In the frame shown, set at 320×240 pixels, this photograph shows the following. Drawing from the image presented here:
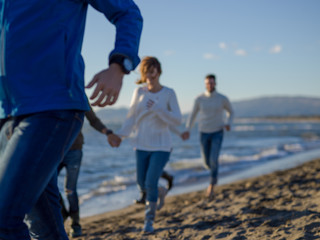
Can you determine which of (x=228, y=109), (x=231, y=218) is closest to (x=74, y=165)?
(x=231, y=218)

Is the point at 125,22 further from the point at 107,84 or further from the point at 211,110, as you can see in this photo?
the point at 211,110

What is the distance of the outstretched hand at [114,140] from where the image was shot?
4.20 meters

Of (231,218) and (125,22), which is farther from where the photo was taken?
(231,218)

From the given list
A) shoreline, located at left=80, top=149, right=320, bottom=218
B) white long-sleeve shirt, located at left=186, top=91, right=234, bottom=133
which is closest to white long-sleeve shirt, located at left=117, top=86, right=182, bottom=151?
white long-sleeve shirt, located at left=186, top=91, right=234, bottom=133

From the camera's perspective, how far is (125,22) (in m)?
1.55

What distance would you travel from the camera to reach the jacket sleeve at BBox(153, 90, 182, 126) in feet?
14.3

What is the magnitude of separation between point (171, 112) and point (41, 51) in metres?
2.98

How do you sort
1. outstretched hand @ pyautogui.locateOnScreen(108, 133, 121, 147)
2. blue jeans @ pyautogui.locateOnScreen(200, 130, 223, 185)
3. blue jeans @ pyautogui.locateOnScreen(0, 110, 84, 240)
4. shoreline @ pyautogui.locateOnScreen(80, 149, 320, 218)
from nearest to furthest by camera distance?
1. blue jeans @ pyautogui.locateOnScreen(0, 110, 84, 240)
2. outstretched hand @ pyautogui.locateOnScreen(108, 133, 121, 147)
3. blue jeans @ pyautogui.locateOnScreen(200, 130, 223, 185)
4. shoreline @ pyautogui.locateOnScreen(80, 149, 320, 218)

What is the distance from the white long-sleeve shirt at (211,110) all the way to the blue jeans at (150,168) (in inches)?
90.9

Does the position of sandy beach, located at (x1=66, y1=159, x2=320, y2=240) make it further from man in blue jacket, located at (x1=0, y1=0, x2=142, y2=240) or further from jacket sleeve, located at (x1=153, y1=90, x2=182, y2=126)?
man in blue jacket, located at (x1=0, y1=0, x2=142, y2=240)

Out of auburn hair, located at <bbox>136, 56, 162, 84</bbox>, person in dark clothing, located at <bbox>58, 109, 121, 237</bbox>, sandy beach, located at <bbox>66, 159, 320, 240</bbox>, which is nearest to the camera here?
sandy beach, located at <bbox>66, 159, 320, 240</bbox>

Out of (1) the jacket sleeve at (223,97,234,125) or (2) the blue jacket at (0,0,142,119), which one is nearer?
(2) the blue jacket at (0,0,142,119)

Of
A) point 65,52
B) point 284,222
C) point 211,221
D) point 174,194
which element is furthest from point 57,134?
point 174,194

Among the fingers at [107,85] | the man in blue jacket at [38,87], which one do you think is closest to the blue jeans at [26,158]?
the man in blue jacket at [38,87]
